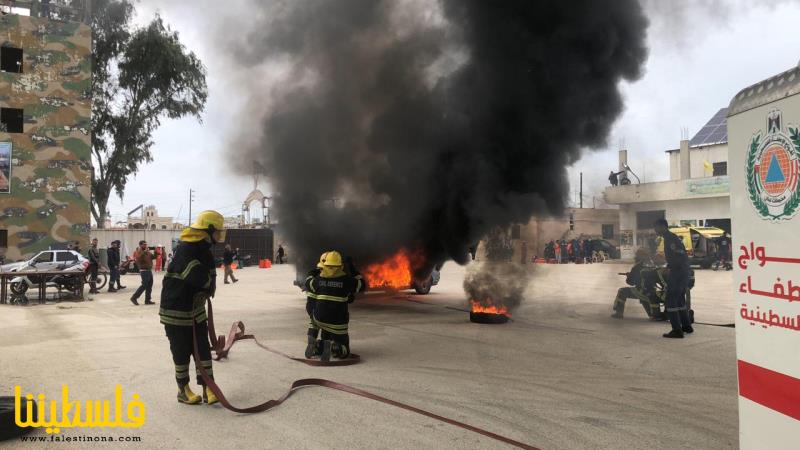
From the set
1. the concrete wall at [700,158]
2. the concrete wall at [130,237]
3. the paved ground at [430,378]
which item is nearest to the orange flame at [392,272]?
the paved ground at [430,378]

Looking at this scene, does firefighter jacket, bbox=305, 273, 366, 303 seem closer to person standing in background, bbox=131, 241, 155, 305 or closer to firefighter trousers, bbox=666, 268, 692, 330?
firefighter trousers, bbox=666, 268, 692, 330

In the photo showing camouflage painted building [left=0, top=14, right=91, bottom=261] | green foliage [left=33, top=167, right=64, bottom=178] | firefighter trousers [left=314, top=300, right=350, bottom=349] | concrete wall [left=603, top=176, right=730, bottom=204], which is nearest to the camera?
firefighter trousers [left=314, top=300, right=350, bottom=349]

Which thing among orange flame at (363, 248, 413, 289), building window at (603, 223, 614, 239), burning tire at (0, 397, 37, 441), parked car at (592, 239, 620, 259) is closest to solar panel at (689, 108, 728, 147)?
building window at (603, 223, 614, 239)

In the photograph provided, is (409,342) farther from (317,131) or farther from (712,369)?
(317,131)

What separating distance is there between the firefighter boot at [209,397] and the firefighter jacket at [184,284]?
0.63m

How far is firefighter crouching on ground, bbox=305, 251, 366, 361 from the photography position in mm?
6406

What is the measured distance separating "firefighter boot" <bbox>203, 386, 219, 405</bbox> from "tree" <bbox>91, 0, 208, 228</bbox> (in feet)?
89.7

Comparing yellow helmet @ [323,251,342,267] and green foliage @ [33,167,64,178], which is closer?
yellow helmet @ [323,251,342,267]

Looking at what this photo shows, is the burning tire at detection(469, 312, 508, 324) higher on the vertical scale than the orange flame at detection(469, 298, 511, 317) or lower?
lower

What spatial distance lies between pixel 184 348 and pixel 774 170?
4.50 metres

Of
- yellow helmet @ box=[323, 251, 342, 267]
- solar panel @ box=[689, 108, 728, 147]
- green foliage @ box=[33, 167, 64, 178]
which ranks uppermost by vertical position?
solar panel @ box=[689, 108, 728, 147]

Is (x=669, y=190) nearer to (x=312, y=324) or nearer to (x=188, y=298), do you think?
(x=312, y=324)

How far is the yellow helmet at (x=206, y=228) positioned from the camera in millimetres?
4715

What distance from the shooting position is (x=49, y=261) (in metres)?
16.3
